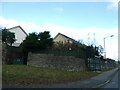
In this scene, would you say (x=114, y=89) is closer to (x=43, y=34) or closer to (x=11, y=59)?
→ (x=11, y=59)

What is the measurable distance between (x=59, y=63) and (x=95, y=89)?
64.5 feet

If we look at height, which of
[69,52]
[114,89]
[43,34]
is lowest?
[114,89]

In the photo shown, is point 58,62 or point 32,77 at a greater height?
point 58,62

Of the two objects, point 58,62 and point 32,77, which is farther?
point 58,62

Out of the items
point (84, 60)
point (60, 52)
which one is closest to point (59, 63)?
point (60, 52)

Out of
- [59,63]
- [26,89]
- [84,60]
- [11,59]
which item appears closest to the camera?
[26,89]

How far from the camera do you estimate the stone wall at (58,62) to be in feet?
128

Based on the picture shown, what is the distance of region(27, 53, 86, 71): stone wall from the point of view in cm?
3894

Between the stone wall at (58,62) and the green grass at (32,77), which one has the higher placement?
the stone wall at (58,62)

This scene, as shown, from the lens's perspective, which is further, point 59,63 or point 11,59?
point 11,59

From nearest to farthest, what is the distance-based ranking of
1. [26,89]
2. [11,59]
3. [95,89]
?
[26,89] → [95,89] → [11,59]

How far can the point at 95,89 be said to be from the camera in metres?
19.4

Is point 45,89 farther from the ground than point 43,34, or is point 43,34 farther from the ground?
point 43,34

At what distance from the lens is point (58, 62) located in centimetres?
3894
